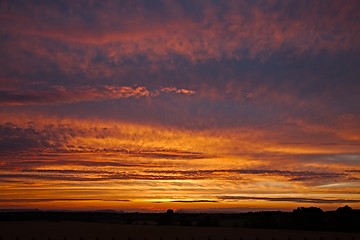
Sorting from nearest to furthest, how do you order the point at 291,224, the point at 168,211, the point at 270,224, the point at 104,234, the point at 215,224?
the point at 104,234
the point at 291,224
the point at 270,224
the point at 215,224
the point at 168,211

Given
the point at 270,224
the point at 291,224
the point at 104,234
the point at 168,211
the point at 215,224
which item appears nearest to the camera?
the point at 104,234

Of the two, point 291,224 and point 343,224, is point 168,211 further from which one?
point 343,224

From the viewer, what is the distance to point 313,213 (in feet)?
167

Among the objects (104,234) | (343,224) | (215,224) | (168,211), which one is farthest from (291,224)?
(168,211)

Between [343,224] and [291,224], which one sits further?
[291,224]

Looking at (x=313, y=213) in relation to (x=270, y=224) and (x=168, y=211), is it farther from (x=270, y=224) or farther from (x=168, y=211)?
(x=168, y=211)

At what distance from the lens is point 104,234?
4100cm

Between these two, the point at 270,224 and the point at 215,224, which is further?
the point at 215,224

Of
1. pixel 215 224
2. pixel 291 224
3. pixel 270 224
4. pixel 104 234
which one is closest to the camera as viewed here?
pixel 104 234

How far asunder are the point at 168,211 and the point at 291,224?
3690cm

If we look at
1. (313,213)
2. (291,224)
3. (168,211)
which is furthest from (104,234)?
(168,211)

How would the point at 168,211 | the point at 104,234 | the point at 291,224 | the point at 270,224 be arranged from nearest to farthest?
the point at 104,234 → the point at 291,224 → the point at 270,224 → the point at 168,211

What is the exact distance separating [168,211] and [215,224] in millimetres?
24260

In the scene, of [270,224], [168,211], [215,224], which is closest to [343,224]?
[270,224]
